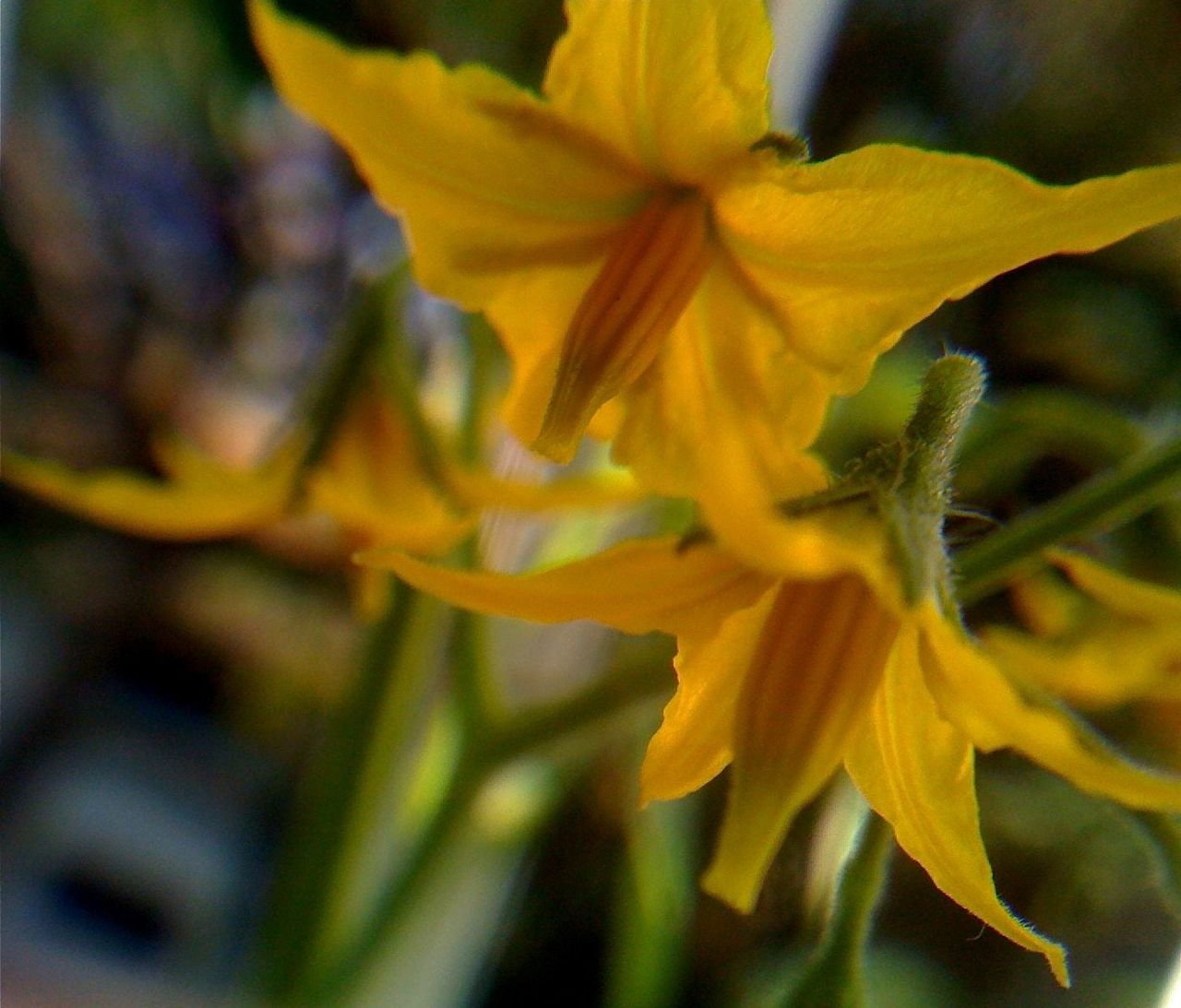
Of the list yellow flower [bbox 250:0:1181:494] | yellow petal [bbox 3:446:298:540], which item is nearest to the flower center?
yellow flower [bbox 250:0:1181:494]

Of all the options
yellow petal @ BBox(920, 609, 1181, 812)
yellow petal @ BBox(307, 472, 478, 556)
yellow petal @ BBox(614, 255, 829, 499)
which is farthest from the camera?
yellow petal @ BBox(307, 472, 478, 556)

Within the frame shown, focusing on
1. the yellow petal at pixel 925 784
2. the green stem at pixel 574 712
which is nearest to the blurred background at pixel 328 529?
the green stem at pixel 574 712

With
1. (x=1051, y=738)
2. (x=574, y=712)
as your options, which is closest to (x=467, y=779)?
(x=574, y=712)

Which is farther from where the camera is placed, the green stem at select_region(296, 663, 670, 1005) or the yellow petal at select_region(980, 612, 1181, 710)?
the green stem at select_region(296, 663, 670, 1005)

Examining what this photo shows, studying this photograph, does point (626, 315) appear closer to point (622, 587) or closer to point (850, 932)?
point (622, 587)

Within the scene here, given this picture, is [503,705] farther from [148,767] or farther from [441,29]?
[148,767]

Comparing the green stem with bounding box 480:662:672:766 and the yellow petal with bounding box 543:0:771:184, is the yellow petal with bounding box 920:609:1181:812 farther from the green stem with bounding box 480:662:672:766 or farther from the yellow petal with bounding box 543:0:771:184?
the green stem with bounding box 480:662:672:766
